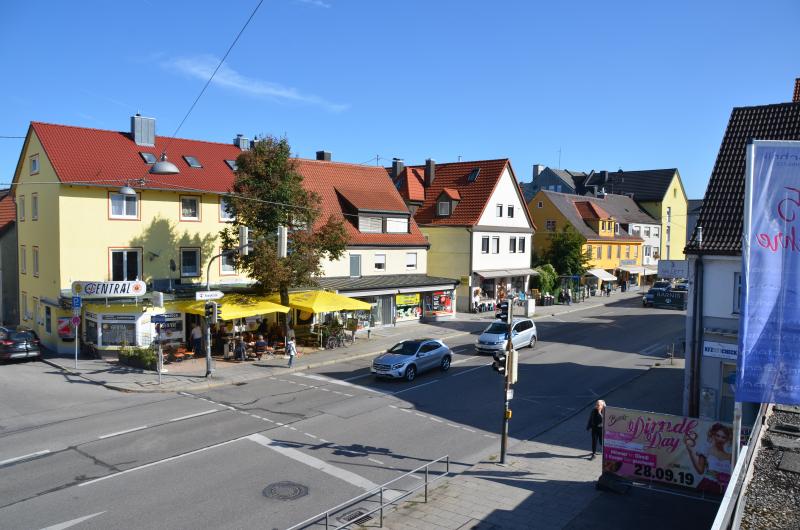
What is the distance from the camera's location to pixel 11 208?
125 ft

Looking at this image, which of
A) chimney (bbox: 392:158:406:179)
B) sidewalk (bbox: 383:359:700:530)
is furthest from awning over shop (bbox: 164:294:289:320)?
chimney (bbox: 392:158:406:179)

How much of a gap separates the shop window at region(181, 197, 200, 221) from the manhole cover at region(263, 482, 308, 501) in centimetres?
2014

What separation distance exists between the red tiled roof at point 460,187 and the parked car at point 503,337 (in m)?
13.4

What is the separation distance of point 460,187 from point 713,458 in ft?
116

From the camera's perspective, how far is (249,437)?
16406 millimetres

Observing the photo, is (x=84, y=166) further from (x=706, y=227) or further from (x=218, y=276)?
(x=706, y=227)

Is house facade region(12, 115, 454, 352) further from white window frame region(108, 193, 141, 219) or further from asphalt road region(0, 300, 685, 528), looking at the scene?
asphalt road region(0, 300, 685, 528)

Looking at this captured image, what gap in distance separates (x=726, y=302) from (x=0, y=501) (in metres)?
19.6

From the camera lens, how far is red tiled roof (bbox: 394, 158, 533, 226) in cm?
4389

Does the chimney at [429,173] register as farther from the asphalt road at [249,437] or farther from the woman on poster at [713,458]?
the woman on poster at [713,458]

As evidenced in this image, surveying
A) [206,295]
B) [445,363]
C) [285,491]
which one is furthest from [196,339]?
[285,491]

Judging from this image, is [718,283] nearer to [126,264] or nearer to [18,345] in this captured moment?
[126,264]

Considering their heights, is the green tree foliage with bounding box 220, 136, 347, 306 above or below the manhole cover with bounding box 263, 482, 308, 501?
above

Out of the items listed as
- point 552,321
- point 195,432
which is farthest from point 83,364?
point 552,321
